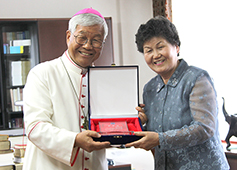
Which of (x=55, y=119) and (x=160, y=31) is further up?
(x=160, y=31)

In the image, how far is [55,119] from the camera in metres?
1.68

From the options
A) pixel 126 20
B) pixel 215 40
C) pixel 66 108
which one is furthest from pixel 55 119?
pixel 126 20

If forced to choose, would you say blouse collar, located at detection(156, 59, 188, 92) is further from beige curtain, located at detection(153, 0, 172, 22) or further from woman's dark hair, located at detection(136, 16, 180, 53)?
beige curtain, located at detection(153, 0, 172, 22)

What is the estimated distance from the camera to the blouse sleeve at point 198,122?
62.6 inches

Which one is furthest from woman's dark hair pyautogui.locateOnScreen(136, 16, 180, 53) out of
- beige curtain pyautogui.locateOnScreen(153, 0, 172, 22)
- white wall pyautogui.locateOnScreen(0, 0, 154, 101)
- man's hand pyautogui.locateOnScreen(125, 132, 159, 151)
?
white wall pyautogui.locateOnScreen(0, 0, 154, 101)

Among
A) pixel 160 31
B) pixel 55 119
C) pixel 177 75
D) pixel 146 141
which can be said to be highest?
pixel 160 31

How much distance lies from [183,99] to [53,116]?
683 mm

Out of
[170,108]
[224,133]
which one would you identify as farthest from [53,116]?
[224,133]

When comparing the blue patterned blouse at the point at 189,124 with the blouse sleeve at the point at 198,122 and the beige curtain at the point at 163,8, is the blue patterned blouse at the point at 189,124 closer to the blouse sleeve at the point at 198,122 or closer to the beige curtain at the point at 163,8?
the blouse sleeve at the point at 198,122

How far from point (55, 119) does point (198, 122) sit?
2.39ft

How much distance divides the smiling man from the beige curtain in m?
2.74

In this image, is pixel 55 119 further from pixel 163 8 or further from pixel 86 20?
pixel 163 8

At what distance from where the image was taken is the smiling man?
62.2 inches

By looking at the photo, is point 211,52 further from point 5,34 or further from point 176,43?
point 5,34
